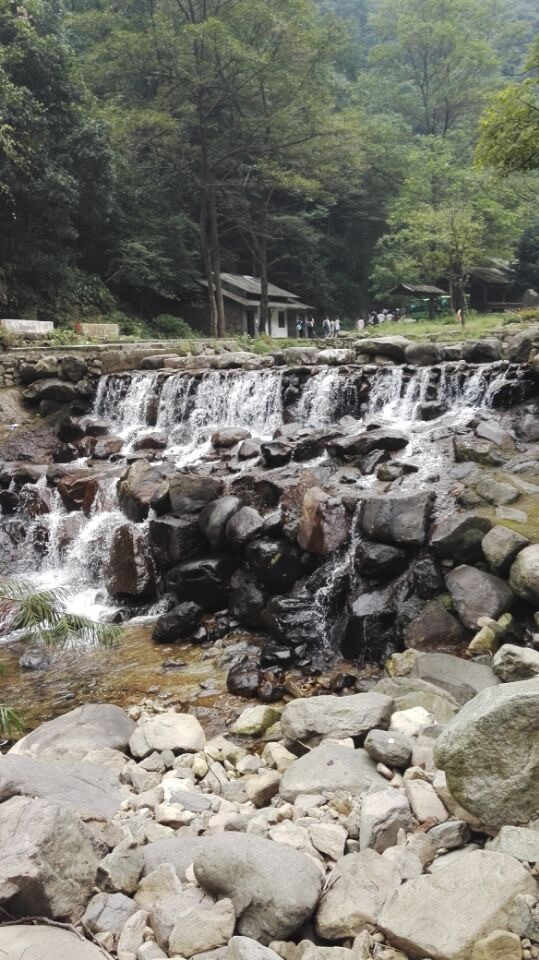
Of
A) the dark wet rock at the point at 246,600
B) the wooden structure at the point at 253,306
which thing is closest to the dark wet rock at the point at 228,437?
the dark wet rock at the point at 246,600

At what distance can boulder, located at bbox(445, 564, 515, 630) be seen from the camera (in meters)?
7.25

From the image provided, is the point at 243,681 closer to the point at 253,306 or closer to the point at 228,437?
the point at 228,437

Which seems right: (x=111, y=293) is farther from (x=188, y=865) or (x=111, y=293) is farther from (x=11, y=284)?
(x=188, y=865)

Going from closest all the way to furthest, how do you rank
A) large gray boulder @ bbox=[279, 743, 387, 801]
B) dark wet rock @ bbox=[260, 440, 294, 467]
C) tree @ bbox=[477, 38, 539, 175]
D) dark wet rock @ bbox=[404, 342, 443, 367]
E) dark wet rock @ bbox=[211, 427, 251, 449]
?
large gray boulder @ bbox=[279, 743, 387, 801] → tree @ bbox=[477, 38, 539, 175] → dark wet rock @ bbox=[260, 440, 294, 467] → dark wet rock @ bbox=[211, 427, 251, 449] → dark wet rock @ bbox=[404, 342, 443, 367]

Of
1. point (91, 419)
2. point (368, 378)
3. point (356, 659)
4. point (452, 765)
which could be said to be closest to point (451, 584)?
point (356, 659)

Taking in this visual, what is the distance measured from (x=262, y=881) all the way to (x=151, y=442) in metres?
12.6

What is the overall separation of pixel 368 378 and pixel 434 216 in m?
18.6

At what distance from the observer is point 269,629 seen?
28.4 feet

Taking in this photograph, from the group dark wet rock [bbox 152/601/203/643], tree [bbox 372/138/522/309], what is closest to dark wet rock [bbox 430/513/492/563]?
dark wet rock [bbox 152/601/203/643]

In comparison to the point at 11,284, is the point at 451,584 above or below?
below

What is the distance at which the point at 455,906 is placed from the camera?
8.95 feet

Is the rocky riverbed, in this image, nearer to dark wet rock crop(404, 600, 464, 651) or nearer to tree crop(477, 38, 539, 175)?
dark wet rock crop(404, 600, 464, 651)

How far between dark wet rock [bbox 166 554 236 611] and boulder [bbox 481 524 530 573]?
378 centimetres

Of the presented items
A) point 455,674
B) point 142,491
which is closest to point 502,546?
point 455,674
